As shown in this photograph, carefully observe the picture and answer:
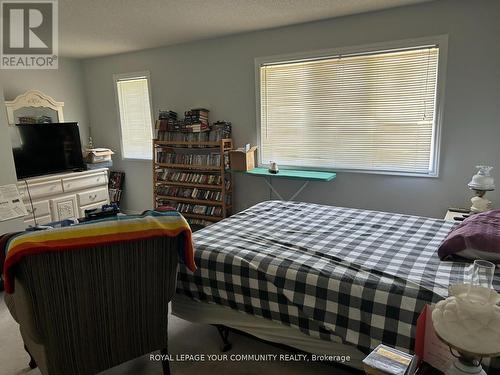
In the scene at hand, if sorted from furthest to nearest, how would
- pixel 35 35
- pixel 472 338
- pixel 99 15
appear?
1. pixel 35 35
2. pixel 99 15
3. pixel 472 338

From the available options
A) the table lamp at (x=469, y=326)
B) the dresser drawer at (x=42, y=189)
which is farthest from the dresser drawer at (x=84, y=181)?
the table lamp at (x=469, y=326)

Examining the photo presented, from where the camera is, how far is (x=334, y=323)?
61.0 inches

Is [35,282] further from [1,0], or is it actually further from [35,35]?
[35,35]

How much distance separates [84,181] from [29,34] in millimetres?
1836

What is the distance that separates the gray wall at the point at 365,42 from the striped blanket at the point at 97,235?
2.37 m

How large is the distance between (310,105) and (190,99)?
1.59 meters

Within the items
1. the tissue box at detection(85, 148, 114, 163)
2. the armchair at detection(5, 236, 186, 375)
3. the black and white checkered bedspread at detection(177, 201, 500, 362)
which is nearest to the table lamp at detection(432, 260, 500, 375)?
the black and white checkered bedspread at detection(177, 201, 500, 362)

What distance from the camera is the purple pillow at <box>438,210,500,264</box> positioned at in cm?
161

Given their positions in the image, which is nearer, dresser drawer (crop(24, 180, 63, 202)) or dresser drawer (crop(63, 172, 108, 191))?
dresser drawer (crop(24, 180, 63, 202))

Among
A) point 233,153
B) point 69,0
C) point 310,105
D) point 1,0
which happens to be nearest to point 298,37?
point 310,105

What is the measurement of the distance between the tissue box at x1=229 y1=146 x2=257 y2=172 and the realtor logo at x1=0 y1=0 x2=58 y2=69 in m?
2.09

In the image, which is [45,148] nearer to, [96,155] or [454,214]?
[96,155]

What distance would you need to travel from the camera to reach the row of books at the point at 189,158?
4075 millimetres

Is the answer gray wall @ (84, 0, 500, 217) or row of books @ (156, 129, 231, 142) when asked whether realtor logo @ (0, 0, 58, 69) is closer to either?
gray wall @ (84, 0, 500, 217)
